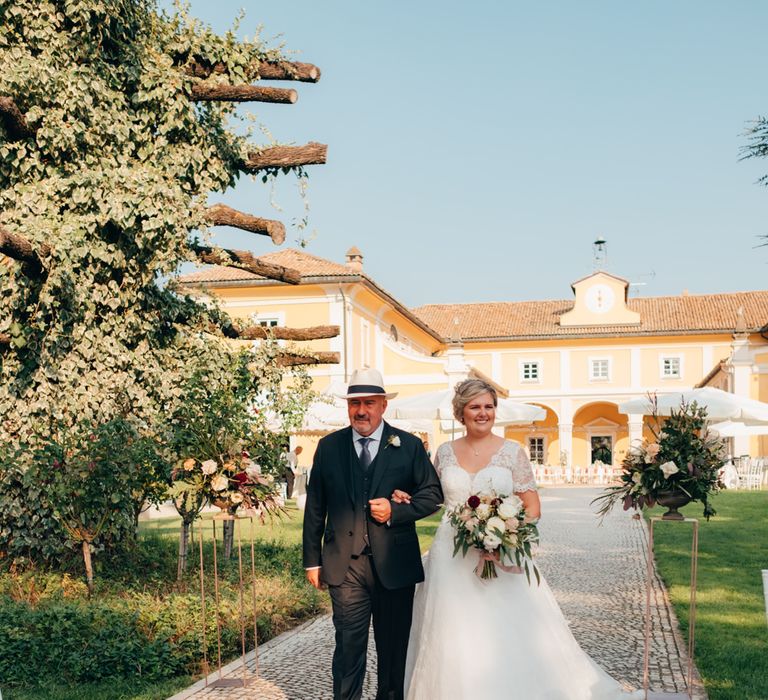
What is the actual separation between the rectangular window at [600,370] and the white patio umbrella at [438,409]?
102 feet

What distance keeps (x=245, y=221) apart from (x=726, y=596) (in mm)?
6526

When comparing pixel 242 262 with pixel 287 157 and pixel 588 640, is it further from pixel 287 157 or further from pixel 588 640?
pixel 588 640

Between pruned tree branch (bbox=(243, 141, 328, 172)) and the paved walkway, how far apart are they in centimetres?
522

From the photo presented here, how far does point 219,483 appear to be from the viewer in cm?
595

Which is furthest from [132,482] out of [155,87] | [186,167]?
[155,87]

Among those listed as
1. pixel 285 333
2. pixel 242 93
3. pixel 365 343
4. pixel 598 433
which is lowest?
pixel 598 433

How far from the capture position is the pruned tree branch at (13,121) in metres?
8.91

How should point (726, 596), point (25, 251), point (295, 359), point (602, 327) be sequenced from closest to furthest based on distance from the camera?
1. point (25, 251)
2. point (726, 596)
3. point (295, 359)
4. point (602, 327)

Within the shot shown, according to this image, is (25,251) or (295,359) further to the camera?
(295,359)

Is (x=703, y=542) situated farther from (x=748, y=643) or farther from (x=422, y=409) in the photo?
(x=748, y=643)

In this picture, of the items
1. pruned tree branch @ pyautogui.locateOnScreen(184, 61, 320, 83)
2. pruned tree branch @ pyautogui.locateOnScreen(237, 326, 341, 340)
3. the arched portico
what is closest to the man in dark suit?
pruned tree branch @ pyautogui.locateOnScreen(184, 61, 320, 83)

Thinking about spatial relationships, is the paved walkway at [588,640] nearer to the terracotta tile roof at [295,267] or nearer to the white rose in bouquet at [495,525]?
the white rose in bouquet at [495,525]

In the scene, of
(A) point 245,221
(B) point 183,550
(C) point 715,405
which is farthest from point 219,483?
(C) point 715,405

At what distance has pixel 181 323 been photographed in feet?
35.1
